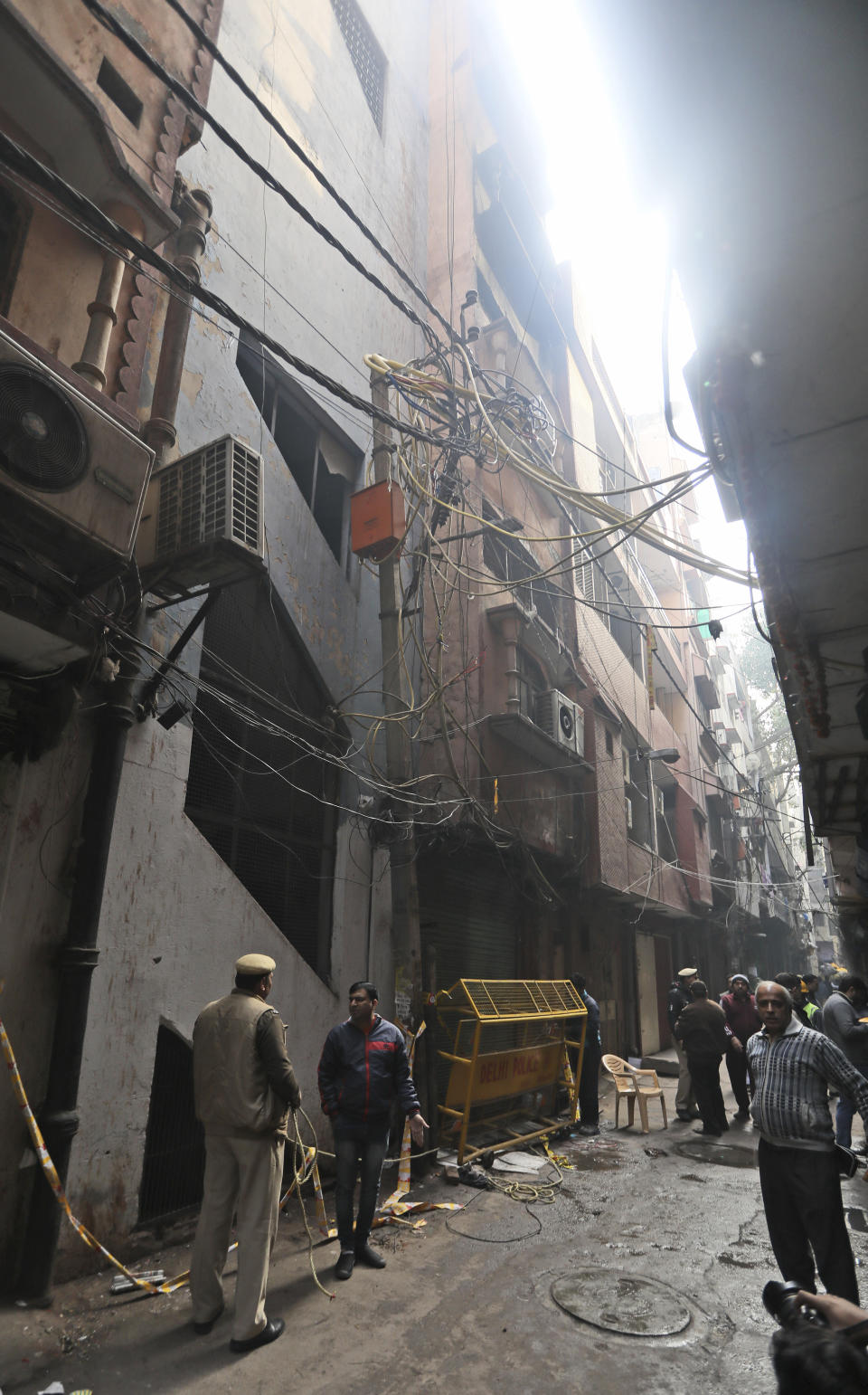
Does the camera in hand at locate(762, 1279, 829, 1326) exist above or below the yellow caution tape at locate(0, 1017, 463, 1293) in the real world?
above

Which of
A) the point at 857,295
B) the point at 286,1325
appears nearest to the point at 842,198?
the point at 857,295

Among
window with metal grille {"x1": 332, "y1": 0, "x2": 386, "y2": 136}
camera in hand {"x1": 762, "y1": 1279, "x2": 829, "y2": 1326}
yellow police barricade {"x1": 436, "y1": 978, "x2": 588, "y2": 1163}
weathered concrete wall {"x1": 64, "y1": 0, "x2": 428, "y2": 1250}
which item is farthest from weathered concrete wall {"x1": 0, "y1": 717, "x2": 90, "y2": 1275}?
window with metal grille {"x1": 332, "y1": 0, "x2": 386, "y2": 136}

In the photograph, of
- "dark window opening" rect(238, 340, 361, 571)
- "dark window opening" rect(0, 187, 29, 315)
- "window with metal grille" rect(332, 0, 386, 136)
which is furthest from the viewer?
"window with metal grille" rect(332, 0, 386, 136)

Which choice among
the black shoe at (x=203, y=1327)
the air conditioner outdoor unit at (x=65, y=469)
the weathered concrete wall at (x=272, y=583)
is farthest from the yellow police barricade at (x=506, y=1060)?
the air conditioner outdoor unit at (x=65, y=469)

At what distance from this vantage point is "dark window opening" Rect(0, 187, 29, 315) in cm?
513

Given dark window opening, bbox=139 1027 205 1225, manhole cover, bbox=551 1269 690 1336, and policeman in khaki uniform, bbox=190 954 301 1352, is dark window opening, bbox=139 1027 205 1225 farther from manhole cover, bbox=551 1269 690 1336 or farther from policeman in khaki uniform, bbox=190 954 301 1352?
manhole cover, bbox=551 1269 690 1336

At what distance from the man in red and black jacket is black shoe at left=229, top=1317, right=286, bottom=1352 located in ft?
2.76

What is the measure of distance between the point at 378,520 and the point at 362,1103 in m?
5.77

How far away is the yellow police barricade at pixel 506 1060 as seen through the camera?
7574mm

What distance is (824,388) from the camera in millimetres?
3531

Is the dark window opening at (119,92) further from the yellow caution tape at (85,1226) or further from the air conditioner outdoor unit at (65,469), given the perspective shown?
the yellow caution tape at (85,1226)

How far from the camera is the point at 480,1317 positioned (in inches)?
163

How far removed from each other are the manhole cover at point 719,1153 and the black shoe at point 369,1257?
445 cm

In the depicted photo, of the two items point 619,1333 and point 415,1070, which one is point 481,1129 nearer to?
point 415,1070
